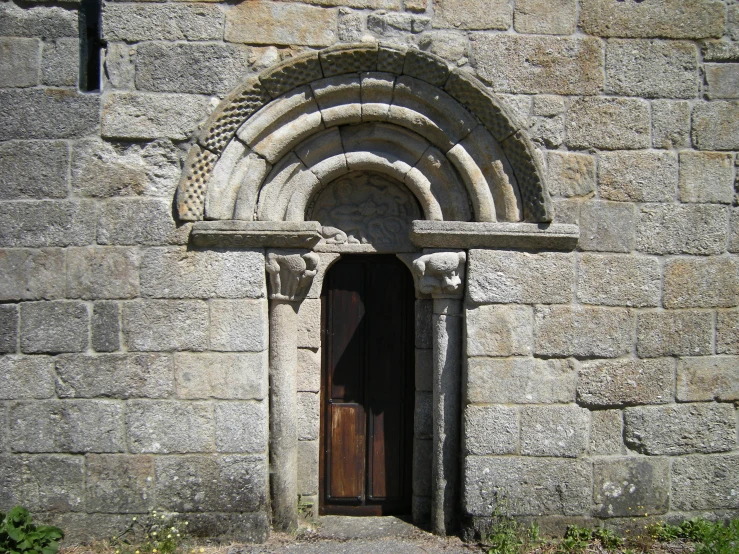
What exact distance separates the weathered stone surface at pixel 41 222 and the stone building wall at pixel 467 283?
0.02 metres

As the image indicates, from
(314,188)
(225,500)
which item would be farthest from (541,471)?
(314,188)

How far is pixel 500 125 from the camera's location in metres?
3.83

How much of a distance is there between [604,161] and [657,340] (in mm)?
1184

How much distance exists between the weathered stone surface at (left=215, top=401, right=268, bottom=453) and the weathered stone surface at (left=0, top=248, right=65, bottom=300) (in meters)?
1.24

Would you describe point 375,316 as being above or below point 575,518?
above

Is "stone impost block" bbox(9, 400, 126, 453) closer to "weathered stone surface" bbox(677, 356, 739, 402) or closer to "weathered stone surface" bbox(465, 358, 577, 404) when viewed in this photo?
"weathered stone surface" bbox(465, 358, 577, 404)

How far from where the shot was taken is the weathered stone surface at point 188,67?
3748mm

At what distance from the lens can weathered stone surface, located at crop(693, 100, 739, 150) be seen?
391cm

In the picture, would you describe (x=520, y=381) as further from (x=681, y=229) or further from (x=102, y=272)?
(x=102, y=272)

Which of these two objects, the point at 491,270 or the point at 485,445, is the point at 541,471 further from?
the point at 491,270

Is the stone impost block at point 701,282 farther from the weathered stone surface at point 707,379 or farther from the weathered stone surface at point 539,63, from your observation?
the weathered stone surface at point 539,63

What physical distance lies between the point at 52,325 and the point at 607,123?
3.66 metres

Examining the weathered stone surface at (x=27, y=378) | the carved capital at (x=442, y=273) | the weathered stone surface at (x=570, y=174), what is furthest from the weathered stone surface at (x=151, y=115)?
the weathered stone surface at (x=570, y=174)

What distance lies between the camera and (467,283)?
3877mm
